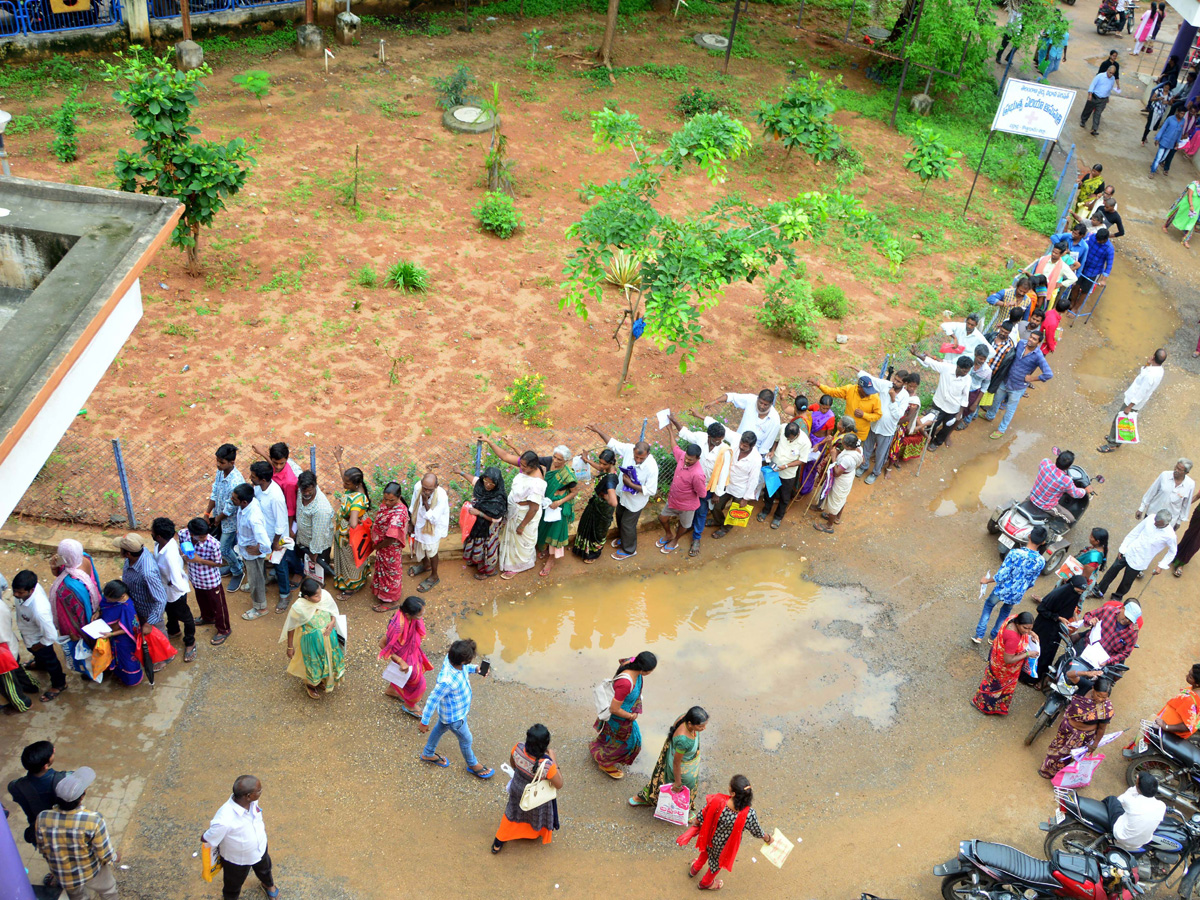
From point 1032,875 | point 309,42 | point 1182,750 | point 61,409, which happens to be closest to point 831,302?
point 1182,750

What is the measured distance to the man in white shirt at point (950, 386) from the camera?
10914 mm

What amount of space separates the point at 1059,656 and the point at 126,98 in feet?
36.5

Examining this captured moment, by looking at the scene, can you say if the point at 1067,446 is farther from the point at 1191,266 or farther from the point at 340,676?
the point at 340,676

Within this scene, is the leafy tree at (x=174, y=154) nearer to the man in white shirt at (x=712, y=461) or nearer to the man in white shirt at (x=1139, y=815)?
the man in white shirt at (x=712, y=461)

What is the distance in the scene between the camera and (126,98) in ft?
35.3

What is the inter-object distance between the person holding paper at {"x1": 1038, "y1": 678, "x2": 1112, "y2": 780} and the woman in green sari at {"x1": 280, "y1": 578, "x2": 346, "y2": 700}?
575 centimetres

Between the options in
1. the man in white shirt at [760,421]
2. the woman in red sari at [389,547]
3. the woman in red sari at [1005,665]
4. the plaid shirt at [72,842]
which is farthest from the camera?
the man in white shirt at [760,421]

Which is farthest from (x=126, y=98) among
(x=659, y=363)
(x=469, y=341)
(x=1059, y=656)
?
(x=1059, y=656)

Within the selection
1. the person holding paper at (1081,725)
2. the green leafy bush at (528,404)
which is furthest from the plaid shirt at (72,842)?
the person holding paper at (1081,725)

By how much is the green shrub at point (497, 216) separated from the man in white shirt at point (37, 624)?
8153 millimetres

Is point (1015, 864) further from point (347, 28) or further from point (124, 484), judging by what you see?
point (347, 28)

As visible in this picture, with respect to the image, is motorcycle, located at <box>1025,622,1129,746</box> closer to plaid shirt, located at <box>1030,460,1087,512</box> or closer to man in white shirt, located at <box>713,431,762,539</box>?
plaid shirt, located at <box>1030,460,1087,512</box>

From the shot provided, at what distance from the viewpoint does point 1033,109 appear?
49.6 feet

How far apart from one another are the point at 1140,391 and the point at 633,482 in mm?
6850
